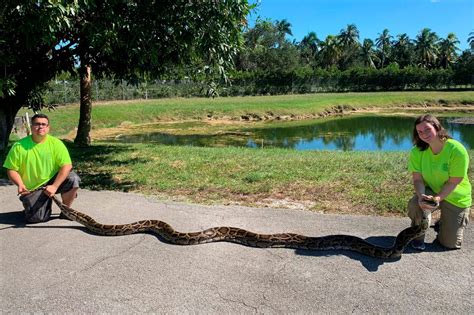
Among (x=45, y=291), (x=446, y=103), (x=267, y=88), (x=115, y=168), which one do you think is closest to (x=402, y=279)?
(x=45, y=291)

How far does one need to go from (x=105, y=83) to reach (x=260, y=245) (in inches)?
1773

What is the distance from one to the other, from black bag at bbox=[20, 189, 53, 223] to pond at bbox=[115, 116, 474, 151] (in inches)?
690

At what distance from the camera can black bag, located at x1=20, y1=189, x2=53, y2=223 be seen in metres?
6.91

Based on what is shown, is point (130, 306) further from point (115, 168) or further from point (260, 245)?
point (115, 168)

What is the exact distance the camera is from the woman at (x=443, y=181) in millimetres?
5496

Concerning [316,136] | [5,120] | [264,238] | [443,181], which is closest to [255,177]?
[264,238]

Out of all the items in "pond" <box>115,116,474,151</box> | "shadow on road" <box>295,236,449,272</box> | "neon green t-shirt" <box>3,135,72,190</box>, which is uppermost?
"neon green t-shirt" <box>3,135,72,190</box>

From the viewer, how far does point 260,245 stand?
6.04 m

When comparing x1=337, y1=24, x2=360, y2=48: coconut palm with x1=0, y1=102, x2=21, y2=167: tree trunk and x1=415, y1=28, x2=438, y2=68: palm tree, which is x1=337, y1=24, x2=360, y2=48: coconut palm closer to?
x1=415, y1=28, x2=438, y2=68: palm tree

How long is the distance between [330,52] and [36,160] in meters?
95.8

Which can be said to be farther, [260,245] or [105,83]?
[105,83]

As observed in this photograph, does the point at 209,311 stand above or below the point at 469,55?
below

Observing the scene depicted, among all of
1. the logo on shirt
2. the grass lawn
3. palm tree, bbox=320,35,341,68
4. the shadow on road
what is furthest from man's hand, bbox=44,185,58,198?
palm tree, bbox=320,35,341,68

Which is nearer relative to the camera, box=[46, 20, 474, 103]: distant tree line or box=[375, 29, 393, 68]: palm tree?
box=[46, 20, 474, 103]: distant tree line
